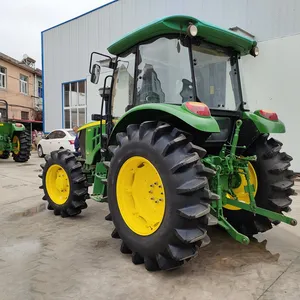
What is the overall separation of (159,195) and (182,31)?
1.62 m

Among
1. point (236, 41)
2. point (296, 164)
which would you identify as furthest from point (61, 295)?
point (296, 164)

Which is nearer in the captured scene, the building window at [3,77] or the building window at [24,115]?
the building window at [3,77]

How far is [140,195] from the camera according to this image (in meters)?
3.21

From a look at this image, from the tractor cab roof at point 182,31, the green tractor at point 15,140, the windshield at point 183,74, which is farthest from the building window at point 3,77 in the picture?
the windshield at point 183,74

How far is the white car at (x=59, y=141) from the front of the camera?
13016mm

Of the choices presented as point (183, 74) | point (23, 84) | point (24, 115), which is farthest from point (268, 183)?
point (23, 84)

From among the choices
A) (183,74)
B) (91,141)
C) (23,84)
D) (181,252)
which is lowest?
(181,252)

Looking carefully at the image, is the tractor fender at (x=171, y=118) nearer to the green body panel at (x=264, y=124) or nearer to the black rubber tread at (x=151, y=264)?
the green body panel at (x=264, y=124)

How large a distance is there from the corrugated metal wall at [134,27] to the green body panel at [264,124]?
622 cm

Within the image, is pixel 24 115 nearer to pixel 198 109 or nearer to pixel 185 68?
pixel 185 68

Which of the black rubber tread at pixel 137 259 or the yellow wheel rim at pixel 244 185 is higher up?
the yellow wheel rim at pixel 244 185

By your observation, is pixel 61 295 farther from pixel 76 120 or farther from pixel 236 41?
pixel 76 120

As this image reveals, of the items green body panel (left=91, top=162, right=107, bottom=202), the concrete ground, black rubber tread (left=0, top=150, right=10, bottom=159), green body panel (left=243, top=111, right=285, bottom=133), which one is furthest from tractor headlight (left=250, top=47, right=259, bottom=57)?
black rubber tread (left=0, top=150, right=10, bottom=159)

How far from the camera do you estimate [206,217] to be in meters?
2.62
